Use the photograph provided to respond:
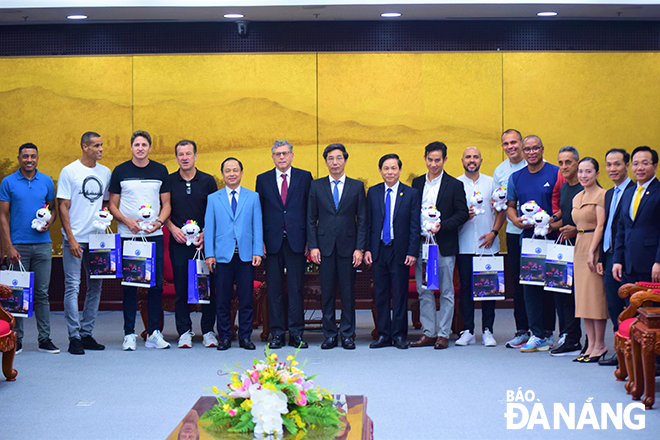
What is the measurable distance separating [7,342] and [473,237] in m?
3.79

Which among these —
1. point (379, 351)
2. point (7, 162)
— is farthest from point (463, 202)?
point (7, 162)

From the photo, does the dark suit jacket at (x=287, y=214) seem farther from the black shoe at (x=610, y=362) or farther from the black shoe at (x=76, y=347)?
the black shoe at (x=610, y=362)

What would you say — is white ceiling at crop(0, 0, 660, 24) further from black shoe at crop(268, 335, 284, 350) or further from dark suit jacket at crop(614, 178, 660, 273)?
black shoe at crop(268, 335, 284, 350)

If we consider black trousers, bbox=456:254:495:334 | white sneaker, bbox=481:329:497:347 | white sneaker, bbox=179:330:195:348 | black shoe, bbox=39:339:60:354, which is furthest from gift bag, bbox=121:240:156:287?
white sneaker, bbox=481:329:497:347

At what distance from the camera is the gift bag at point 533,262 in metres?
5.39

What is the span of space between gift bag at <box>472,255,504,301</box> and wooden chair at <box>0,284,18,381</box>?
12.1 ft

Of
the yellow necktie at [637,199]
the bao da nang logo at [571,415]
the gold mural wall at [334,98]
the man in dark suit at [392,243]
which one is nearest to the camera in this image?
the bao da nang logo at [571,415]

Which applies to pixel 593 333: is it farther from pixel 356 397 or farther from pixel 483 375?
pixel 356 397

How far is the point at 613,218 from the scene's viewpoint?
4.75 metres

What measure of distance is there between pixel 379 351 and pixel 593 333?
1.73 m

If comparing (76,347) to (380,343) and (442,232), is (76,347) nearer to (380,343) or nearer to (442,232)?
(380,343)

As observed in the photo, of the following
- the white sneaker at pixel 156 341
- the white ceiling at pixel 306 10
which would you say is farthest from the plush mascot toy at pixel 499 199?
the white sneaker at pixel 156 341

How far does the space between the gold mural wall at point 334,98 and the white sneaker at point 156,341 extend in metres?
3.01

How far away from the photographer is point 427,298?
573 centimetres
